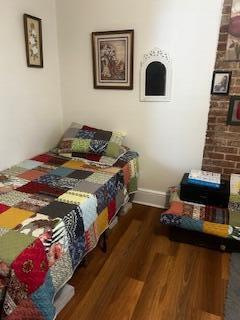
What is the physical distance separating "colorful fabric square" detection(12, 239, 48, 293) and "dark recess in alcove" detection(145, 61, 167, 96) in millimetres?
1776

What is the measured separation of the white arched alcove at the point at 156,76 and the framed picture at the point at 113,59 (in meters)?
0.14

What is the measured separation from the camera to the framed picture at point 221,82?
88.8 inches

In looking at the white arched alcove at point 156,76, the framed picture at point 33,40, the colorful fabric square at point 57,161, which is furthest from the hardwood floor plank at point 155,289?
the framed picture at point 33,40

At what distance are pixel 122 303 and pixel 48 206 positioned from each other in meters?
0.78

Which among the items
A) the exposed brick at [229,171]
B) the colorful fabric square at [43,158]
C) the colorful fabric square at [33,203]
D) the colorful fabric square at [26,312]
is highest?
the colorful fabric square at [43,158]

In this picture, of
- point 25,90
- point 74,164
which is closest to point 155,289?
point 74,164

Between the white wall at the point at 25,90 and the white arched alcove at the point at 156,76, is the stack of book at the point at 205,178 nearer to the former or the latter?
the white arched alcove at the point at 156,76

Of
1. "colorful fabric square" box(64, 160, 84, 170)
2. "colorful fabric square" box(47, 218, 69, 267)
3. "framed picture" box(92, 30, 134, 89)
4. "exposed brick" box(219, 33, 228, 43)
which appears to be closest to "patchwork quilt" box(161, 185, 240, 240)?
"colorful fabric square" box(64, 160, 84, 170)

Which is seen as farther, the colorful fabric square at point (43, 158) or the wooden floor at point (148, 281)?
the colorful fabric square at point (43, 158)

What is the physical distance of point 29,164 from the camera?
2.42 metres

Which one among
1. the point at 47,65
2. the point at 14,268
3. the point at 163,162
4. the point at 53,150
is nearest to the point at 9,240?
the point at 14,268

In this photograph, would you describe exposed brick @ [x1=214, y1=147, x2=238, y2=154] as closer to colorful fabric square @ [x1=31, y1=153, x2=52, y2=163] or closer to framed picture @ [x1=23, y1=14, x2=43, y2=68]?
colorful fabric square @ [x1=31, y1=153, x2=52, y2=163]

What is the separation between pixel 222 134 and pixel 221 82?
0.46 metres

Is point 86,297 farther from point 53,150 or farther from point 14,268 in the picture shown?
point 53,150
